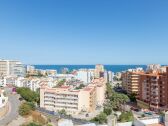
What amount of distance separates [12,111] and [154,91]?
67.6 ft

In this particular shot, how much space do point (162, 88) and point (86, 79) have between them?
135ft

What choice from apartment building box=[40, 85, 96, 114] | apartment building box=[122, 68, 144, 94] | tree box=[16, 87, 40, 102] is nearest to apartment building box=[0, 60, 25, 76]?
tree box=[16, 87, 40, 102]

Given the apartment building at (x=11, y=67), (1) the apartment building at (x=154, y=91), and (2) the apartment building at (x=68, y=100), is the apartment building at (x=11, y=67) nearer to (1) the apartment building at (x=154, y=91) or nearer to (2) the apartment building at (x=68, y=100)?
(2) the apartment building at (x=68, y=100)

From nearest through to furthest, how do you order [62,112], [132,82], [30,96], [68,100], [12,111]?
1. [12,111]
2. [62,112]
3. [68,100]
4. [30,96]
5. [132,82]

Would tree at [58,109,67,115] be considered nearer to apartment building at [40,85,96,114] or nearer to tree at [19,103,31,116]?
apartment building at [40,85,96,114]

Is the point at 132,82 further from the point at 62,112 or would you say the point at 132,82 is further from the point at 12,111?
the point at 12,111

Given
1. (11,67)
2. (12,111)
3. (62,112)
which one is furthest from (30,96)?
(11,67)

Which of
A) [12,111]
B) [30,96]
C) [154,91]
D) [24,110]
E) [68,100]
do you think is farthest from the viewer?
[30,96]

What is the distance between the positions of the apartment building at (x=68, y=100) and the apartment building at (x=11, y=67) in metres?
40.8

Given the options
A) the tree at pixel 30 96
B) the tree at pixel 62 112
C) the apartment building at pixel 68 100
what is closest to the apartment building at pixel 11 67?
the tree at pixel 30 96

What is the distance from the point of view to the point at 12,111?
133 feet

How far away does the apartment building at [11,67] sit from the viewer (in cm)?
8412

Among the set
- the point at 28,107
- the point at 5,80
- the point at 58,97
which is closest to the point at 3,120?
the point at 28,107

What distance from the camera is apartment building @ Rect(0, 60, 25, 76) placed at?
84125mm
